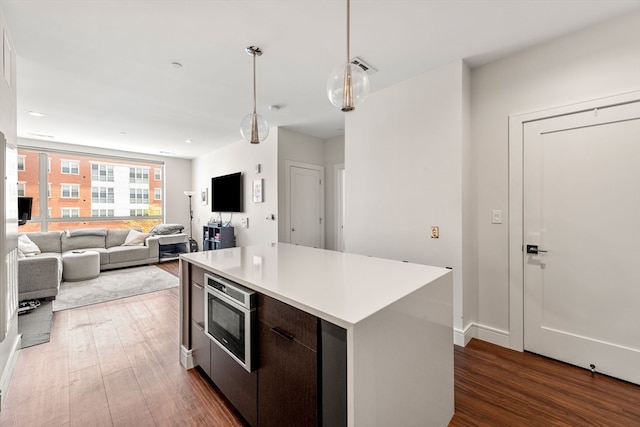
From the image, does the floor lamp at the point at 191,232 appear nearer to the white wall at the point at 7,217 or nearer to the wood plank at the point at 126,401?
the white wall at the point at 7,217

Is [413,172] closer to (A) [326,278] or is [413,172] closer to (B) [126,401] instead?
(A) [326,278]

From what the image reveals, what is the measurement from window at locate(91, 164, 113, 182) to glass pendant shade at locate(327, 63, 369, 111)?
22.7 feet

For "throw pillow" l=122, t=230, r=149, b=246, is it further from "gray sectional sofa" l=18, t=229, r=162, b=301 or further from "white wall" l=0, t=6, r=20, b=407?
"white wall" l=0, t=6, r=20, b=407

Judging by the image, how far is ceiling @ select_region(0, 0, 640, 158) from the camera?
73.0 inches

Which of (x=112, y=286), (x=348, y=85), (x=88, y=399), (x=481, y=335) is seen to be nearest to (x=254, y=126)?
(x=348, y=85)

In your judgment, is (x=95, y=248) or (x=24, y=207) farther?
(x=95, y=248)

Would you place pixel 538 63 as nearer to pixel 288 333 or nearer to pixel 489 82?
pixel 489 82

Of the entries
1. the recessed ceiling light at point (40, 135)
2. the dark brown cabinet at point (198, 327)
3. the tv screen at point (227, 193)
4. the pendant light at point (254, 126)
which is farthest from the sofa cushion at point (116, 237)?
the pendant light at point (254, 126)

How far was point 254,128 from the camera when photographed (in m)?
2.29

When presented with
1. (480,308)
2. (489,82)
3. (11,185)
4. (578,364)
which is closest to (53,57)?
(11,185)

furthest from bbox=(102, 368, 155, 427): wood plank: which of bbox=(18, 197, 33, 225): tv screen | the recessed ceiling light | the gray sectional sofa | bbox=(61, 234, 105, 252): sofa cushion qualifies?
the recessed ceiling light

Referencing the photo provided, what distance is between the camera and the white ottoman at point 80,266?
4.39 metres

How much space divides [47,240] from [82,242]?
0.50 meters

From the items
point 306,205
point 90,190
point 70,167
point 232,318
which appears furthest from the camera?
point 90,190
